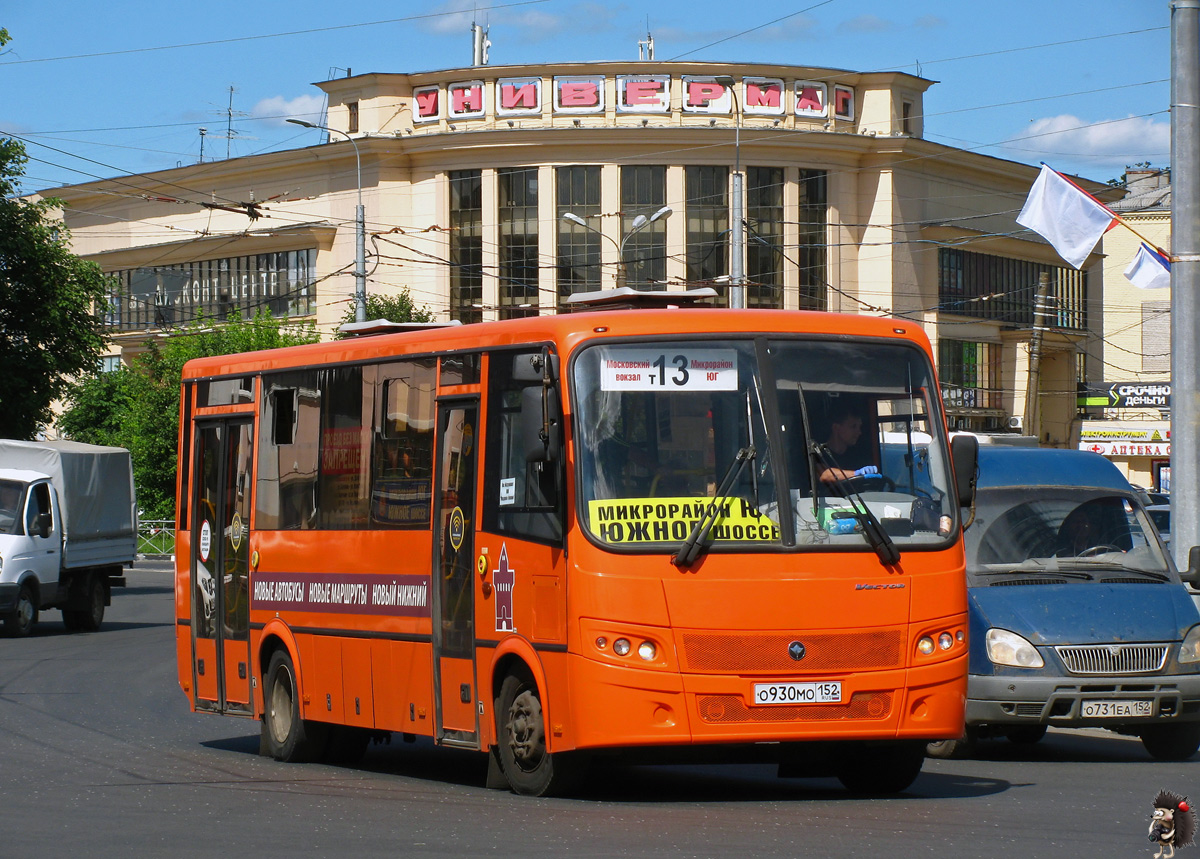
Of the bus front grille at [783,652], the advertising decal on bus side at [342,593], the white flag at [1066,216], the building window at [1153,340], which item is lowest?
the bus front grille at [783,652]

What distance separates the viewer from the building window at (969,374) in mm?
68312

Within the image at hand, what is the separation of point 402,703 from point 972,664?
3.74 meters

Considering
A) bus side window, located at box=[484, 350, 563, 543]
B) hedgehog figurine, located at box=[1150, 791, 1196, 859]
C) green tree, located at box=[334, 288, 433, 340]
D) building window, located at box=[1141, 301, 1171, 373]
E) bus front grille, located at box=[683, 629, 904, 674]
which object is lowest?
hedgehog figurine, located at box=[1150, 791, 1196, 859]

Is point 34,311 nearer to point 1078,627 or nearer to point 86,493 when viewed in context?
point 86,493

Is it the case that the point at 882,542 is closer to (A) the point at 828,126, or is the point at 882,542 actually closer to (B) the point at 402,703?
(B) the point at 402,703

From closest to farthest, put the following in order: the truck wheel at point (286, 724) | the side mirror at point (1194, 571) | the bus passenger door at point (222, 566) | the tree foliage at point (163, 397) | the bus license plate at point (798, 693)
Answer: the bus license plate at point (798, 693)
the side mirror at point (1194, 571)
the truck wheel at point (286, 724)
the bus passenger door at point (222, 566)
the tree foliage at point (163, 397)

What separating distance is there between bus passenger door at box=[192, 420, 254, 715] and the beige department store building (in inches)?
1831

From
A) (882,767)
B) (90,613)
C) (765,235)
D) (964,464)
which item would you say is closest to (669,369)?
(964,464)

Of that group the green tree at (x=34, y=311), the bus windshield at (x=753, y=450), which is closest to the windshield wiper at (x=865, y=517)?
the bus windshield at (x=753, y=450)

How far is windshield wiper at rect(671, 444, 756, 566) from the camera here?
374 inches

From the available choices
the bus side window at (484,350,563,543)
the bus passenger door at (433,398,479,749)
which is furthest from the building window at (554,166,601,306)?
the bus side window at (484,350,563,543)

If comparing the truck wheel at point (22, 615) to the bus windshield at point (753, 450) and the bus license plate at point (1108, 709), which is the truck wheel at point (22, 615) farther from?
the bus windshield at point (753, 450)

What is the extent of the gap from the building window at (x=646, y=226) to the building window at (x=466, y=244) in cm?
502

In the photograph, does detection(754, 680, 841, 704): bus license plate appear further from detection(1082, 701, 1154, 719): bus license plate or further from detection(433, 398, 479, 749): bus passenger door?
detection(1082, 701, 1154, 719): bus license plate
